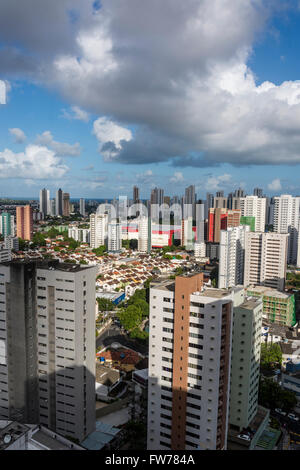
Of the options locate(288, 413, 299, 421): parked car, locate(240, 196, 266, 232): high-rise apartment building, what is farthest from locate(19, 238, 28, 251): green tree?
locate(288, 413, 299, 421): parked car

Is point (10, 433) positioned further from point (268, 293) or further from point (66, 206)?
point (66, 206)

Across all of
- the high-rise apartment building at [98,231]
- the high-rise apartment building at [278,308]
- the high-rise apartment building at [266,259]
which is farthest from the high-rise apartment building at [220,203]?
the high-rise apartment building at [278,308]

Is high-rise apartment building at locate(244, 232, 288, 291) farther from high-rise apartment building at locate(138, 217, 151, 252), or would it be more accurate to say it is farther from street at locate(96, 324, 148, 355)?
high-rise apartment building at locate(138, 217, 151, 252)

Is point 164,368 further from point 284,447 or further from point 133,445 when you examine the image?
point 284,447

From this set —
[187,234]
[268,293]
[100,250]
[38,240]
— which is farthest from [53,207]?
[268,293]

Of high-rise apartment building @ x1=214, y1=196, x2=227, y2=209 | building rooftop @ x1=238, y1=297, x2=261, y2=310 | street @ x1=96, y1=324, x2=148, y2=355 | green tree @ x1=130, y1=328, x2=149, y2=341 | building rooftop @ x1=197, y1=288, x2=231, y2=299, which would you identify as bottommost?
street @ x1=96, y1=324, x2=148, y2=355

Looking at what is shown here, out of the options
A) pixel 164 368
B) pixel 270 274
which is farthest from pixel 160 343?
pixel 270 274
